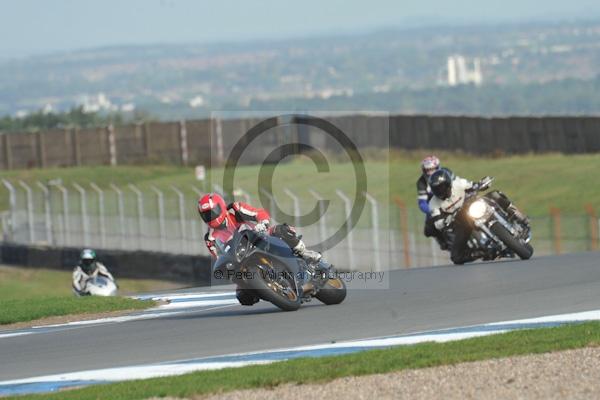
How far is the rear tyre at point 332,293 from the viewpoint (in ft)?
50.0

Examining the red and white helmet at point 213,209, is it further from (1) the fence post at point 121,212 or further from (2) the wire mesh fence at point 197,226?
(1) the fence post at point 121,212

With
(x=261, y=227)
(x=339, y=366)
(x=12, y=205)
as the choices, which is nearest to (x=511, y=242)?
(x=261, y=227)

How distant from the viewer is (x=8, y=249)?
43.0m

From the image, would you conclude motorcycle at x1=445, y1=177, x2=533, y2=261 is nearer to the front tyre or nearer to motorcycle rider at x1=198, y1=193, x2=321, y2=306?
the front tyre

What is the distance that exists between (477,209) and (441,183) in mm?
677

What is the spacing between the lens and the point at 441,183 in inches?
771

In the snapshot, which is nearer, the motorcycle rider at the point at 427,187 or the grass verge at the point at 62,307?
the grass verge at the point at 62,307

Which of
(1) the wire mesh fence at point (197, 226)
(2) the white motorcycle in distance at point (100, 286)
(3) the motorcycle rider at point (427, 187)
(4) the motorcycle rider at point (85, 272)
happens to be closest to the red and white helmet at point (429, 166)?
(3) the motorcycle rider at point (427, 187)

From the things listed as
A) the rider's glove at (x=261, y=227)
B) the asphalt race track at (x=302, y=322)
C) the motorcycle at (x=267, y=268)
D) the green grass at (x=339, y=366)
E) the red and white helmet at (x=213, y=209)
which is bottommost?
the asphalt race track at (x=302, y=322)

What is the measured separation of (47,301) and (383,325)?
6.32 m

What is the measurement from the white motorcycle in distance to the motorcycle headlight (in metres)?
6.72

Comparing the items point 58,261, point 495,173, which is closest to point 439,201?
point 58,261

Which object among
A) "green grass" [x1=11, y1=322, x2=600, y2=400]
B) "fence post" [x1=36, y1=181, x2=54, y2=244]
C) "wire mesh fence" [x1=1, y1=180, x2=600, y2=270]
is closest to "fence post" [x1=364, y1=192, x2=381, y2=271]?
"wire mesh fence" [x1=1, y1=180, x2=600, y2=270]

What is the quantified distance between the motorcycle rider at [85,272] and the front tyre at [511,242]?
7.29m
